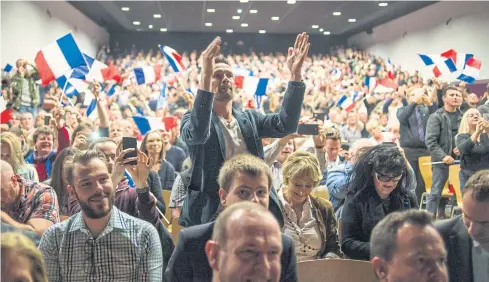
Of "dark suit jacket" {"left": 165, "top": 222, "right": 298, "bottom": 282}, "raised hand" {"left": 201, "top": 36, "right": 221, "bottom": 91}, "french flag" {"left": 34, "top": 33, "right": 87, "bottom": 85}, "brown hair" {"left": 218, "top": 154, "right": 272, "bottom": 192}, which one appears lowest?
"dark suit jacket" {"left": 165, "top": 222, "right": 298, "bottom": 282}

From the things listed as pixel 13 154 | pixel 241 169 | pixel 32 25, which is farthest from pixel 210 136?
pixel 32 25

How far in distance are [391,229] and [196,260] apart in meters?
0.83

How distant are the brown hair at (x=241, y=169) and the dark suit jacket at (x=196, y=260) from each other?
330 millimetres

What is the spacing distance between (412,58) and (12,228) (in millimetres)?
23247

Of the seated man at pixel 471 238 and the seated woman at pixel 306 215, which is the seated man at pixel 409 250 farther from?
the seated woman at pixel 306 215

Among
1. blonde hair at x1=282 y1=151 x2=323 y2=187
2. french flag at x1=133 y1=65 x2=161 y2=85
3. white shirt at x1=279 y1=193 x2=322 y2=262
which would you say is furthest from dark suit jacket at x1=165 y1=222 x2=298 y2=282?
french flag at x1=133 y1=65 x2=161 y2=85

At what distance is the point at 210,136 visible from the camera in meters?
3.86

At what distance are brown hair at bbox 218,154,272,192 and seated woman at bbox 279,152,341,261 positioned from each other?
0.98m

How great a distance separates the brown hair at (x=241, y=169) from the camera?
3281 millimetres

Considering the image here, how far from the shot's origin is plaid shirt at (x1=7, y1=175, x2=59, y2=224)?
390cm

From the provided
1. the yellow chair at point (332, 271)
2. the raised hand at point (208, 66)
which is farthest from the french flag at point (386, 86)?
the yellow chair at point (332, 271)

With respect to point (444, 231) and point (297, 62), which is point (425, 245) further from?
point (297, 62)

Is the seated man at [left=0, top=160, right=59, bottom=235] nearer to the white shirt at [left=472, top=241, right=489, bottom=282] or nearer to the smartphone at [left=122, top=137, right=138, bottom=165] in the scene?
the smartphone at [left=122, top=137, right=138, bottom=165]

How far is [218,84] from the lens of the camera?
3.89 m
